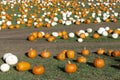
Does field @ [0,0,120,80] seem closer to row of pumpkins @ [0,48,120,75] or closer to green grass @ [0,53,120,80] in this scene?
green grass @ [0,53,120,80]

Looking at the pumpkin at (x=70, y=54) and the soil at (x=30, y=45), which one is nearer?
the pumpkin at (x=70, y=54)

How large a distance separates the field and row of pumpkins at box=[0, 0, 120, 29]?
70cm

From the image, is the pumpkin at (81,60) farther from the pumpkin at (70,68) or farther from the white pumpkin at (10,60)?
the white pumpkin at (10,60)

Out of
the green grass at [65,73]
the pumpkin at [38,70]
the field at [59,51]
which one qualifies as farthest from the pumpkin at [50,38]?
the pumpkin at [38,70]

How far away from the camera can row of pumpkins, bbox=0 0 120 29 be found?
18297 mm

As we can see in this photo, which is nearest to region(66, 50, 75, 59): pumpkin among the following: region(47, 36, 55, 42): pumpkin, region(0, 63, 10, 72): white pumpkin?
region(0, 63, 10, 72): white pumpkin

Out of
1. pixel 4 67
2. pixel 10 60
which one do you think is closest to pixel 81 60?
pixel 10 60

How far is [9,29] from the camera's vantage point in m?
17.1

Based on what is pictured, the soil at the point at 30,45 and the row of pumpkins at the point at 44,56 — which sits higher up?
the row of pumpkins at the point at 44,56

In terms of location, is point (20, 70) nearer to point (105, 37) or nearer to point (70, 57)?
point (70, 57)

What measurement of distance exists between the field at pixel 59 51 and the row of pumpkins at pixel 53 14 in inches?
27.7

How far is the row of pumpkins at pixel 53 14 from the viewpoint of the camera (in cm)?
1830

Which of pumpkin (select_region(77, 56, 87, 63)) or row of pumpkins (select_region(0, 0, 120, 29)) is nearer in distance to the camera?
pumpkin (select_region(77, 56, 87, 63))

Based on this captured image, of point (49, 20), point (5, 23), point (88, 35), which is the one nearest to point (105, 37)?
point (88, 35)
